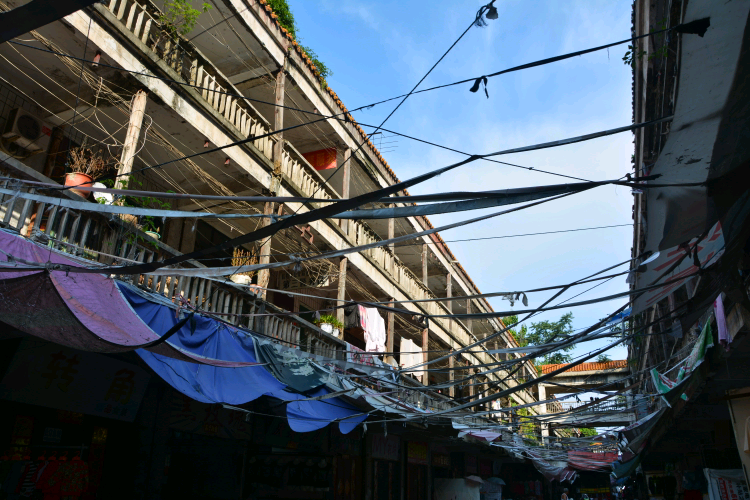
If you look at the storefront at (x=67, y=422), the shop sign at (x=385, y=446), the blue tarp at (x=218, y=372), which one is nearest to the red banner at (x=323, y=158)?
the blue tarp at (x=218, y=372)

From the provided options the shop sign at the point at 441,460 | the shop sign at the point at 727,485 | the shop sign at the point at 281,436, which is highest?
the shop sign at the point at 281,436

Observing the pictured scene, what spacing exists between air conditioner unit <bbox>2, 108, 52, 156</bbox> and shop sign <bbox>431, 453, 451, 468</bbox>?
51.2ft

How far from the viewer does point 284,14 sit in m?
12.7

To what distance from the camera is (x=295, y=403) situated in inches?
310

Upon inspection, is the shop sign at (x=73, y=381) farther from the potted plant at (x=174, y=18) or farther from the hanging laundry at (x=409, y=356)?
the hanging laundry at (x=409, y=356)

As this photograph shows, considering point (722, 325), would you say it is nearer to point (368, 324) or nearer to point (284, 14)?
point (368, 324)

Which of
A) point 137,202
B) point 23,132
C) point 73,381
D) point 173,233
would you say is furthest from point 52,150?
point 73,381

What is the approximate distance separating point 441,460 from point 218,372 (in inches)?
573

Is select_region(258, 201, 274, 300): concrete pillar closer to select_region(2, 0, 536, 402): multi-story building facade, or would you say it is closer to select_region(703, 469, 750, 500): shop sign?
select_region(2, 0, 536, 402): multi-story building facade

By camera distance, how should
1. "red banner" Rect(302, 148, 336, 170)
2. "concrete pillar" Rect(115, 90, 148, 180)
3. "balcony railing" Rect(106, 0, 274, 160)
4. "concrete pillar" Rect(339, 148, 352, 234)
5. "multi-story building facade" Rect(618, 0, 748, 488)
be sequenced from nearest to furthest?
Result: "multi-story building facade" Rect(618, 0, 748, 488), "concrete pillar" Rect(115, 90, 148, 180), "balcony railing" Rect(106, 0, 274, 160), "concrete pillar" Rect(339, 148, 352, 234), "red banner" Rect(302, 148, 336, 170)

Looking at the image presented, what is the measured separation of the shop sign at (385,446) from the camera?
13.5m

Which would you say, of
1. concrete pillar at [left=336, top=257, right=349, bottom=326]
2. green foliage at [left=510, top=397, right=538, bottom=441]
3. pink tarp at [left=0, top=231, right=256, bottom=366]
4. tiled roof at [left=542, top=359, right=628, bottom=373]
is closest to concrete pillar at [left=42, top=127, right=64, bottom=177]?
pink tarp at [left=0, top=231, right=256, bottom=366]

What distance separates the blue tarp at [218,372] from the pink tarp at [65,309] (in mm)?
713

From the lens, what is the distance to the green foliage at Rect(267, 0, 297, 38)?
1245 cm
